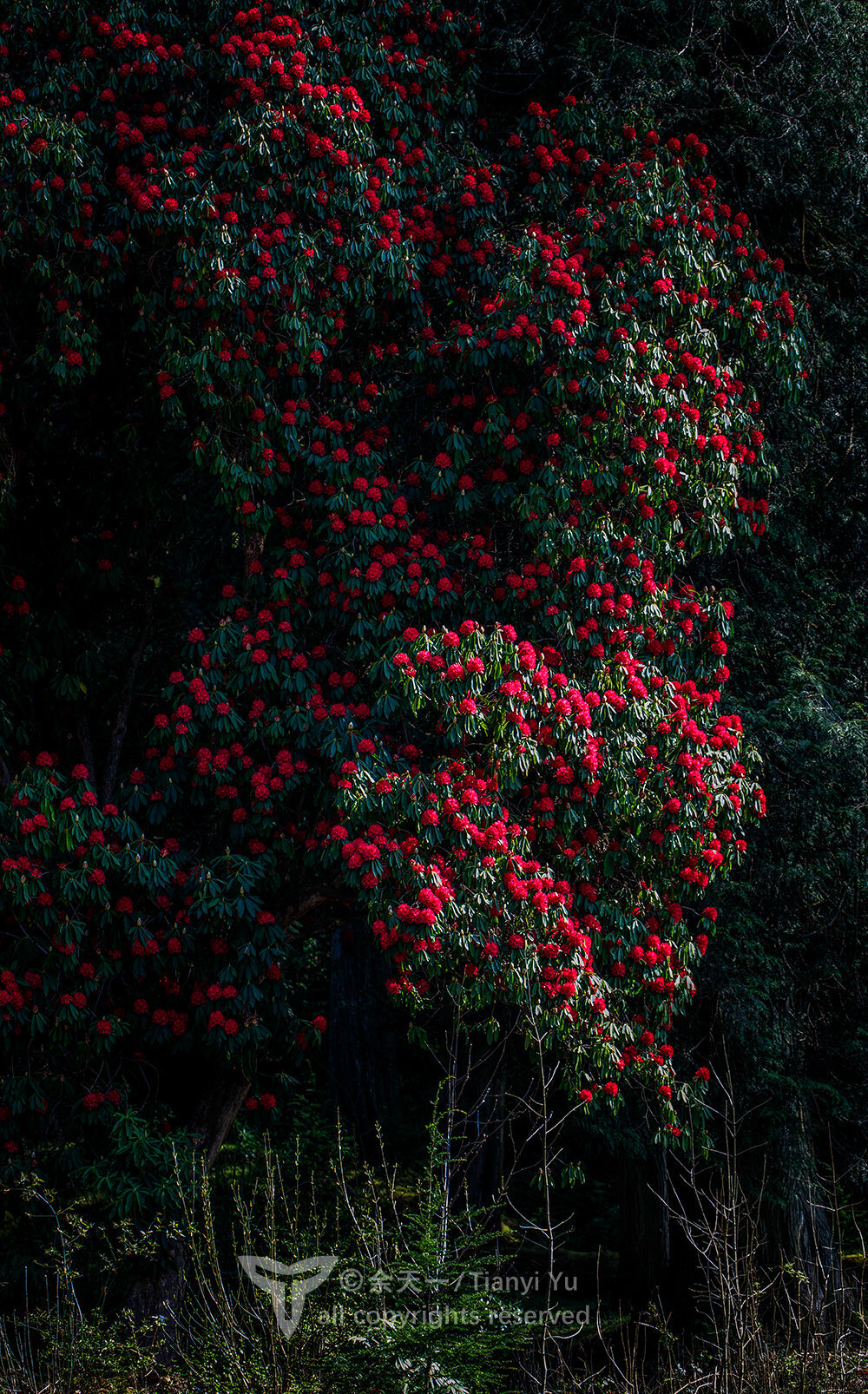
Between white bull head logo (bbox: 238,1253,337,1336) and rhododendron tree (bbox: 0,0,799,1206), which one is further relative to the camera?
rhododendron tree (bbox: 0,0,799,1206)

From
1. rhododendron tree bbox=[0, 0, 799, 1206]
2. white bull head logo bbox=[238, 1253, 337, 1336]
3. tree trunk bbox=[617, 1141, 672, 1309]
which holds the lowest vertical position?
tree trunk bbox=[617, 1141, 672, 1309]

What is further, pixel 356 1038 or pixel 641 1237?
pixel 356 1038

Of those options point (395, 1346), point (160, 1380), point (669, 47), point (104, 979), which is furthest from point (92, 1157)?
point (669, 47)

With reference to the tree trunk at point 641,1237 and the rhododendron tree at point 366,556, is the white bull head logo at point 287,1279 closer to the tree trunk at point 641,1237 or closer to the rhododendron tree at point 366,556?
the rhododendron tree at point 366,556

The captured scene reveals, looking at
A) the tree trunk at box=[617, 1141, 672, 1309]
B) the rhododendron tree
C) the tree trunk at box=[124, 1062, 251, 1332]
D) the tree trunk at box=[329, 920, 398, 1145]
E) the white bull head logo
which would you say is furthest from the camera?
the tree trunk at box=[329, 920, 398, 1145]

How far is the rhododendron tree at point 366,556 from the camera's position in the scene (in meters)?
5.29

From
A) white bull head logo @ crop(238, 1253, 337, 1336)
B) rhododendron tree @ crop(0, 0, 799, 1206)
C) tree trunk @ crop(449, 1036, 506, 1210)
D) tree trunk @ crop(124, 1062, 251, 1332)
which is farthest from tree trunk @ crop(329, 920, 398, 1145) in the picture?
white bull head logo @ crop(238, 1253, 337, 1336)

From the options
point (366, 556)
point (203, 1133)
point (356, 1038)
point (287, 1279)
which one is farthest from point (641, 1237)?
point (366, 556)

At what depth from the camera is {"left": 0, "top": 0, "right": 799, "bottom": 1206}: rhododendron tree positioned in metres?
5.29

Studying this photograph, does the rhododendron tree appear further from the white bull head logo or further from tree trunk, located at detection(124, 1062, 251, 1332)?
the white bull head logo

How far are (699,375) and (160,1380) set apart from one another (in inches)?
198

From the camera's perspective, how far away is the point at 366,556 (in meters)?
5.73

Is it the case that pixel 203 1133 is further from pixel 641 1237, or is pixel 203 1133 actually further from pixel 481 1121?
pixel 641 1237

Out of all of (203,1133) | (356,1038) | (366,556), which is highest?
(366,556)
